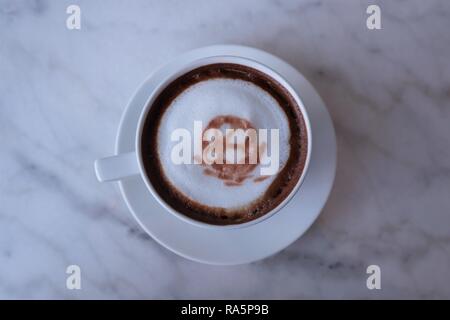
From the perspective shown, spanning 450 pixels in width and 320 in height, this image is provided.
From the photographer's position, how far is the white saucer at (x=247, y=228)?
89 cm

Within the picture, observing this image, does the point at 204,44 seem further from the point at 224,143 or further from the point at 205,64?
the point at 224,143

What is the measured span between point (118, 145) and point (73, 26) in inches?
13.1

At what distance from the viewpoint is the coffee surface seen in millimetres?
796

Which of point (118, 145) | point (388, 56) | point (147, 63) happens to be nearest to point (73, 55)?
point (147, 63)

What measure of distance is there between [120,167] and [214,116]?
200 millimetres

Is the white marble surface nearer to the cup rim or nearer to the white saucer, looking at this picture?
the white saucer

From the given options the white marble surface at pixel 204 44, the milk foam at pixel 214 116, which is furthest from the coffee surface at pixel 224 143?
the white marble surface at pixel 204 44

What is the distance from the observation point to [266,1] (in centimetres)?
103

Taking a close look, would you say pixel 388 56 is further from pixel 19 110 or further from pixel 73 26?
pixel 19 110

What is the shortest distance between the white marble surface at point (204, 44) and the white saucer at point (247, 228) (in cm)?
10

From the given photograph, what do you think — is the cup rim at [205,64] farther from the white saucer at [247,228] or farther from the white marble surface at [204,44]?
the white marble surface at [204,44]

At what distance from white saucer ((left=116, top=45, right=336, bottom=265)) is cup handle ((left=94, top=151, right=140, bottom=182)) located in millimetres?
69

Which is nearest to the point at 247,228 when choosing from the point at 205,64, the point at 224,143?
the point at 224,143

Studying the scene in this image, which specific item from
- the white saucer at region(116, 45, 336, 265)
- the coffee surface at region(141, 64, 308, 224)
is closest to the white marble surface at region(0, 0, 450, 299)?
the white saucer at region(116, 45, 336, 265)
